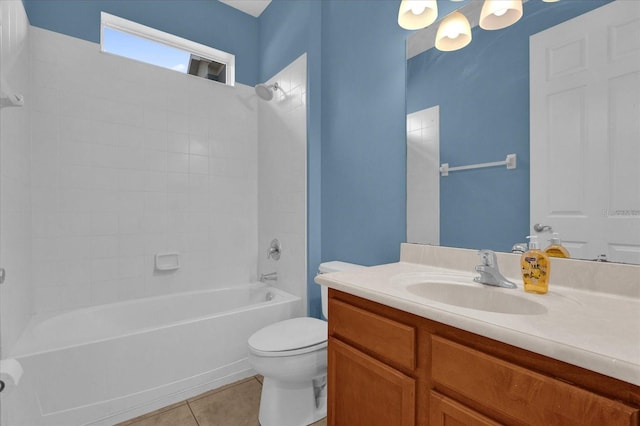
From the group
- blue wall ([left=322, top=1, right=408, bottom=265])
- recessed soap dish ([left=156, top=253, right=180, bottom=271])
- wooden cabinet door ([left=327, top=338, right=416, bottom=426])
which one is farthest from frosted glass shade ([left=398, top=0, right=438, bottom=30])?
recessed soap dish ([left=156, top=253, right=180, bottom=271])

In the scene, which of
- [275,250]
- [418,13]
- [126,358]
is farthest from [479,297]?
[126,358]

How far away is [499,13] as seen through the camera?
1174mm

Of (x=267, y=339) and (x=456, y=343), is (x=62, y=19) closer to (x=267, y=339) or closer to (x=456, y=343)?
(x=267, y=339)

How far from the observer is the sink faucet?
1024 mm

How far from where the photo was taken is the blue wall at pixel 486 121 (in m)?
1.11

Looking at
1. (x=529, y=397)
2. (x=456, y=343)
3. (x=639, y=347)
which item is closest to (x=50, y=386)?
(x=456, y=343)

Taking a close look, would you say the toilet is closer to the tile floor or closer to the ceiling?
the tile floor

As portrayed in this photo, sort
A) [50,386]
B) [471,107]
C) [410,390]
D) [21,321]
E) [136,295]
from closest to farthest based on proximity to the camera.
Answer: [410,390] < [471,107] < [50,386] < [21,321] < [136,295]

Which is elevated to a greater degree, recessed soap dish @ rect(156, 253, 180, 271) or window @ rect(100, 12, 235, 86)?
window @ rect(100, 12, 235, 86)

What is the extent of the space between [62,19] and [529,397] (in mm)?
3064

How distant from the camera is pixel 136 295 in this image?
2215 mm

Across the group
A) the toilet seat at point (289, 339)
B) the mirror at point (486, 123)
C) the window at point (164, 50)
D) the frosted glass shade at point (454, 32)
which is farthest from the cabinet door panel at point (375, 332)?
the window at point (164, 50)

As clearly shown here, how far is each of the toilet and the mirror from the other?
2.67 ft

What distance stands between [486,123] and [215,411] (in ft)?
6.71
